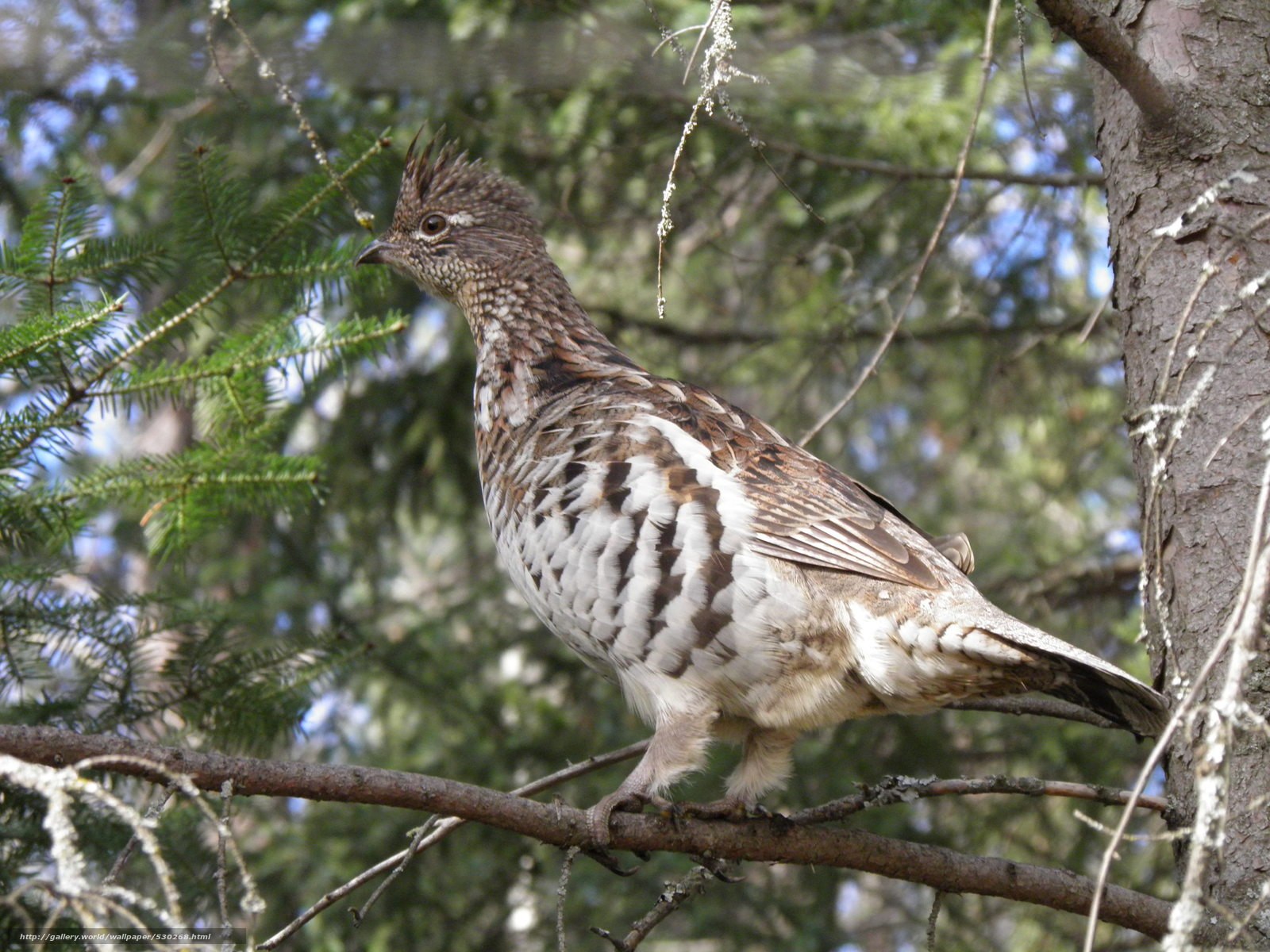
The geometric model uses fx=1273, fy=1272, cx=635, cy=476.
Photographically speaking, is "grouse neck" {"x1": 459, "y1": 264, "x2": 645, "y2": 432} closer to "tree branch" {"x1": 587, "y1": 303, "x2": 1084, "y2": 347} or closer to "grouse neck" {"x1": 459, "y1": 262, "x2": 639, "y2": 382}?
"grouse neck" {"x1": 459, "y1": 262, "x2": 639, "y2": 382}

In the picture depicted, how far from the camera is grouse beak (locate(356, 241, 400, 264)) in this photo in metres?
4.62

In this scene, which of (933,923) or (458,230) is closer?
(933,923)

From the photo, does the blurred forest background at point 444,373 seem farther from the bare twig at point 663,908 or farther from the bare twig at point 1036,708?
the bare twig at point 663,908

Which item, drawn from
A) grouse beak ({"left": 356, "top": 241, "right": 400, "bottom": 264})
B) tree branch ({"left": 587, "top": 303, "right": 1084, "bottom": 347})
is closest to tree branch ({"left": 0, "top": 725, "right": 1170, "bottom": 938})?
grouse beak ({"left": 356, "top": 241, "right": 400, "bottom": 264})

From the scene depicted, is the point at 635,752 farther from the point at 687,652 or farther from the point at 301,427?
the point at 301,427

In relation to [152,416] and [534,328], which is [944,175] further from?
[152,416]

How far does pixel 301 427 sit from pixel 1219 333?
5.56 meters

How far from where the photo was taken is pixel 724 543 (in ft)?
12.1

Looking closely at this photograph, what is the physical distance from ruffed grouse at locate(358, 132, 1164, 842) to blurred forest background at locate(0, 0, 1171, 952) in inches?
29.7

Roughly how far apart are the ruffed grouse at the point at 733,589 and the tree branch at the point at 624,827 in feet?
0.55

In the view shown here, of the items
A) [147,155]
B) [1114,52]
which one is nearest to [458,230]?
[1114,52]

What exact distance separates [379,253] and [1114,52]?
2.77 meters

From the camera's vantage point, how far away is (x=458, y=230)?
198 inches

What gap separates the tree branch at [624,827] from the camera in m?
2.56
